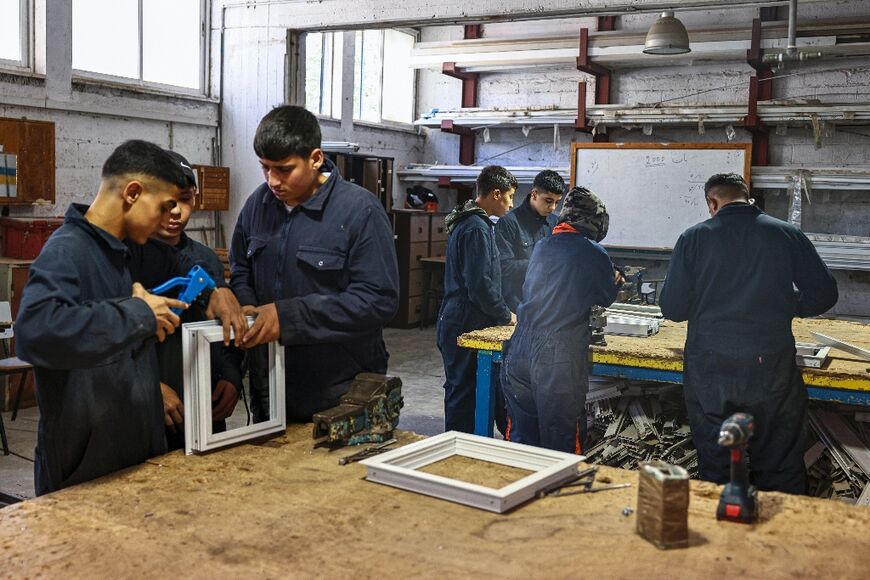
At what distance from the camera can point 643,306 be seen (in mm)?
4492

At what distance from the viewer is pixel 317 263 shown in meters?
2.32

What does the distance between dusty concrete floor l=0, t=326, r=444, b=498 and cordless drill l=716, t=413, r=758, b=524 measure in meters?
3.42

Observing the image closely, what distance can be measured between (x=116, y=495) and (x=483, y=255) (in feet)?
8.68

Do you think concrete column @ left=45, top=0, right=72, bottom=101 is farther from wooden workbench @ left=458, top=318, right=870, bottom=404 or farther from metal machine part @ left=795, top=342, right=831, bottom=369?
metal machine part @ left=795, top=342, right=831, bottom=369

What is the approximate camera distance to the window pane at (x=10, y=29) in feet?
19.3

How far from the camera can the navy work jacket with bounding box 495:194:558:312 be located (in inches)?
185

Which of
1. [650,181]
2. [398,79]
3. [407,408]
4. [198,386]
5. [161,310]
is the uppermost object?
[398,79]

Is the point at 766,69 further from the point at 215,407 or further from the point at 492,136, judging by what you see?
the point at 215,407

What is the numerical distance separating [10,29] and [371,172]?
4.00m

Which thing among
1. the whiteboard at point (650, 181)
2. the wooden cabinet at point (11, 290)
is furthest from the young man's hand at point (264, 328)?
the whiteboard at point (650, 181)

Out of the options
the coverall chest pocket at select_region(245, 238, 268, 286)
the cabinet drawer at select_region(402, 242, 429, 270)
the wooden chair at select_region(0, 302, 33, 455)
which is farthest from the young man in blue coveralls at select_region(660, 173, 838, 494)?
Result: the cabinet drawer at select_region(402, 242, 429, 270)

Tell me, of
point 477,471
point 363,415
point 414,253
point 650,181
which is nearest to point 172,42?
point 414,253

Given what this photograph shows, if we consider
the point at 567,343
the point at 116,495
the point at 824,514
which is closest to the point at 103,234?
the point at 116,495

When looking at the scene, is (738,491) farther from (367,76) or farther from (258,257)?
(367,76)
